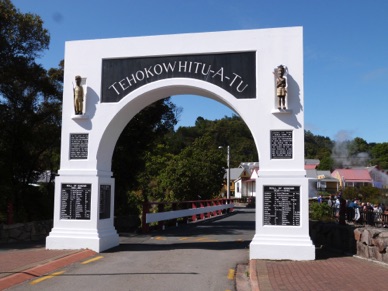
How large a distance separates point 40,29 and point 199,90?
24.4 ft

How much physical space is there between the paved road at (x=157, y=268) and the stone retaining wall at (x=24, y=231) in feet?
9.61

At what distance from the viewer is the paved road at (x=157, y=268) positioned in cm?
766

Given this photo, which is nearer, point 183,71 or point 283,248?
point 283,248

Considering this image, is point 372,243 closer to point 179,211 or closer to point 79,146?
point 79,146

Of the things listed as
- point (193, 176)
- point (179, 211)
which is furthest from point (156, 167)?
point (179, 211)

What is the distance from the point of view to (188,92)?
11938 millimetres

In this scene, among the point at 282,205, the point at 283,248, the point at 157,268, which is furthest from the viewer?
the point at 282,205

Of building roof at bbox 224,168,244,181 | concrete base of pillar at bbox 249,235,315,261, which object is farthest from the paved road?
building roof at bbox 224,168,244,181

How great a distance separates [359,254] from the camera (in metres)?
10.3

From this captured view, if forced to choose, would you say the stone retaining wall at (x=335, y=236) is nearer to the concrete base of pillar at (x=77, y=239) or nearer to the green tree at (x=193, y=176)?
the concrete base of pillar at (x=77, y=239)

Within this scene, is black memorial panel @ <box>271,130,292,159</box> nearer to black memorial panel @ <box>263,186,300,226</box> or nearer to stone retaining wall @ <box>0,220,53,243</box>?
black memorial panel @ <box>263,186,300,226</box>

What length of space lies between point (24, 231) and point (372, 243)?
10.1m

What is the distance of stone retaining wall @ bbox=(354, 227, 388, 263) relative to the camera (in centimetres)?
925

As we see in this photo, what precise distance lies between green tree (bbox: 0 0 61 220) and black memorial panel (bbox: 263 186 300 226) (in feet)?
27.4
